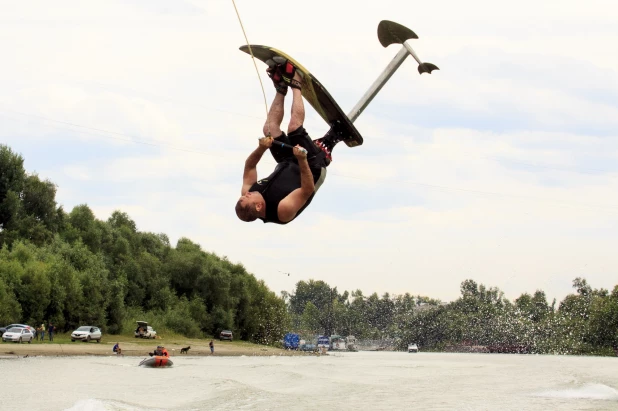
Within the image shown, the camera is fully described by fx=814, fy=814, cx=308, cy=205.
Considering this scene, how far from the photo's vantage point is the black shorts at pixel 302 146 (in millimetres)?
9469

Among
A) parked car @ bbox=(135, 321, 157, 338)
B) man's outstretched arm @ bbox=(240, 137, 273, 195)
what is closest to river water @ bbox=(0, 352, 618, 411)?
parked car @ bbox=(135, 321, 157, 338)

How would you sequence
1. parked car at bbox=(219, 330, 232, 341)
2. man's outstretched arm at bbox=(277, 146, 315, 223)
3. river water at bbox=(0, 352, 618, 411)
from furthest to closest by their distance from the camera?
1. parked car at bbox=(219, 330, 232, 341)
2. river water at bbox=(0, 352, 618, 411)
3. man's outstretched arm at bbox=(277, 146, 315, 223)

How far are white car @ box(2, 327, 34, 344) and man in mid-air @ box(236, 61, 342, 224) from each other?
48644 millimetres

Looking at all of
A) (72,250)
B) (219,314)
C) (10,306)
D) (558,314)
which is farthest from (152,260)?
(558,314)

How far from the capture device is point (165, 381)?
46.5m

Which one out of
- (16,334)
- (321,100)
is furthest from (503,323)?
(321,100)

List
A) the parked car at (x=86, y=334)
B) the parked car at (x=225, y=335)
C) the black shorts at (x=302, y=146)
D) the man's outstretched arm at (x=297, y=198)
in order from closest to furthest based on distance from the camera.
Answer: the man's outstretched arm at (x=297, y=198) → the black shorts at (x=302, y=146) → the parked car at (x=86, y=334) → the parked car at (x=225, y=335)

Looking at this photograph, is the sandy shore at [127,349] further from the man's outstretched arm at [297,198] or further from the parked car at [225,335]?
the man's outstretched arm at [297,198]

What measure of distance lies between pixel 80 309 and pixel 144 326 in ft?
34.9

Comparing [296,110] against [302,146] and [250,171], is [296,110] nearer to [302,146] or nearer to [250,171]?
[302,146]

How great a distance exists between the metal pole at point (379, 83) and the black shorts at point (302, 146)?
1.91 feet

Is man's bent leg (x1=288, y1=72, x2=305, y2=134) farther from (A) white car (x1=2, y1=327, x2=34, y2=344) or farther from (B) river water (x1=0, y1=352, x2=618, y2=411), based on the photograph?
(A) white car (x1=2, y1=327, x2=34, y2=344)

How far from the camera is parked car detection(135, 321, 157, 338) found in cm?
7438

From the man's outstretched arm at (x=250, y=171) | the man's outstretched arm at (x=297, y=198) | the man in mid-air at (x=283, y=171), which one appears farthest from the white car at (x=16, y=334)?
the man's outstretched arm at (x=297, y=198)
